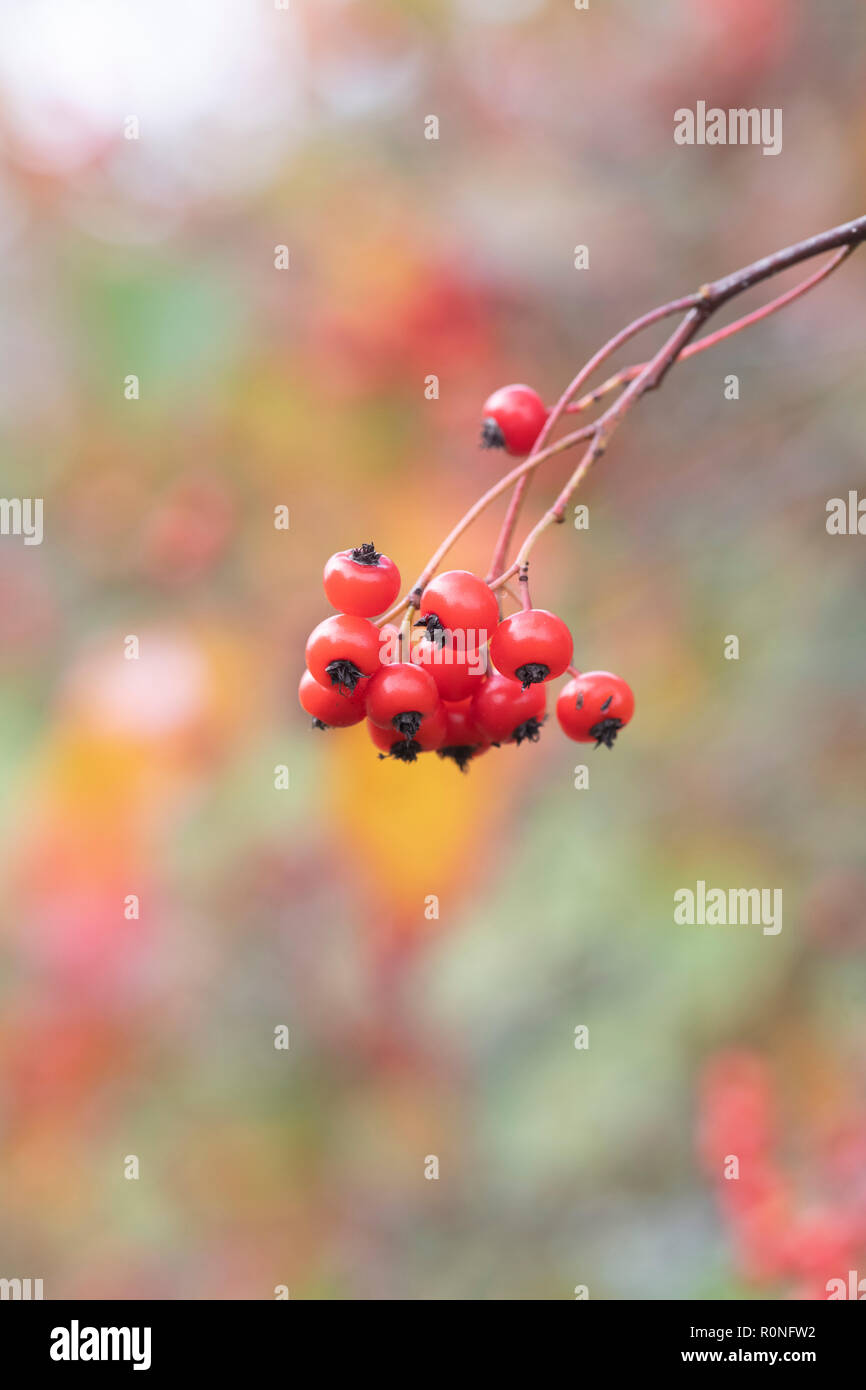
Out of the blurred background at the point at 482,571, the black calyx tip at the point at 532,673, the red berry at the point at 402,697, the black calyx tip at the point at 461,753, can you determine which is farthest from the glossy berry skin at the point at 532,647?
the blurred background at the point at 482,571

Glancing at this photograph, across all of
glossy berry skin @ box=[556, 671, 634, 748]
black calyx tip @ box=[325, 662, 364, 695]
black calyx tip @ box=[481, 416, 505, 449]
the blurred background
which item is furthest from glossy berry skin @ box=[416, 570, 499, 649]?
the blurred background

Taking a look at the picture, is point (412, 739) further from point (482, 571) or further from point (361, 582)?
point (482, 571)

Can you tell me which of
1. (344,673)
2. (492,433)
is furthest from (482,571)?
(344,673)

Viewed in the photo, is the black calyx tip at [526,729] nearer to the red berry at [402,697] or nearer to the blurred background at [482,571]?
the red berry at [402,697]

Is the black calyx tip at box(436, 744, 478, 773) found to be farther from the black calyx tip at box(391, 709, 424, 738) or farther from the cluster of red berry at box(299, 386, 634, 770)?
the black calyx tip at box(391, 709, 424, 738)

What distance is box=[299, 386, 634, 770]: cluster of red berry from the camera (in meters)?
1.41

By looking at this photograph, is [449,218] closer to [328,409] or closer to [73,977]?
[328,409]

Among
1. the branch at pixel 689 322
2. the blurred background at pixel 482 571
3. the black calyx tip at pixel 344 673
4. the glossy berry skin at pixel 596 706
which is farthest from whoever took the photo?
the blurred background at pixel 482 571

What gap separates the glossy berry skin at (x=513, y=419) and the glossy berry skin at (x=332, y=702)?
592 mm

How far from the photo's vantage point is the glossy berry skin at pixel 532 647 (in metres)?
1.43

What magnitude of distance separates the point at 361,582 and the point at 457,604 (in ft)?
0.44

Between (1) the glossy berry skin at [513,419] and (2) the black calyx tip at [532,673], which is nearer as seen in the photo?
(2) the black calyx tip at [532,673]

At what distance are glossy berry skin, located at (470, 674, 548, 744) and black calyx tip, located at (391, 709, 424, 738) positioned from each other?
14 centimetres

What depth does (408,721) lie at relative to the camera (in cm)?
141
